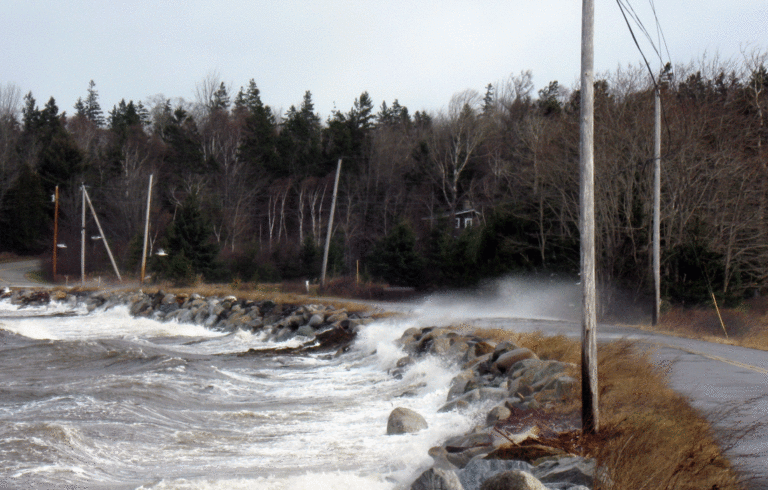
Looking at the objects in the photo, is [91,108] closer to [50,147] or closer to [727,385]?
[50,147]

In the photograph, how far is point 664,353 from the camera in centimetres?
1335

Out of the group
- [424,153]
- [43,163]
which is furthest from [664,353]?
[43,163]

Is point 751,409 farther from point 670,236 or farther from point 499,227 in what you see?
point 499,227

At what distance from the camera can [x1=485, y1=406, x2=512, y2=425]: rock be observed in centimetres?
777

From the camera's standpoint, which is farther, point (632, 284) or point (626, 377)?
point (632, 284)

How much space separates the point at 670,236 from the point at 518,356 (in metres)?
17.4

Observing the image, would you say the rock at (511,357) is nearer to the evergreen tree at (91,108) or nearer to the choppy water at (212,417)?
the choppy water at (212,417)

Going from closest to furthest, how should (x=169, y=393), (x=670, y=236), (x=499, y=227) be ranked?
(x=169, y=393) < (x=670, y=236) < (x=499, y=227)

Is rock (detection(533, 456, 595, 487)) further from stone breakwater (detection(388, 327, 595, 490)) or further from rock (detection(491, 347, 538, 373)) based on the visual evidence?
rock (detection(491, 347, 538, 373))

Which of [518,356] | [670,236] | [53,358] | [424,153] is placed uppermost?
[424,153]

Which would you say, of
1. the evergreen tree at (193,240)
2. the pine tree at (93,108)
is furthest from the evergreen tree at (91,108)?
the evergreen tree at (193,240)

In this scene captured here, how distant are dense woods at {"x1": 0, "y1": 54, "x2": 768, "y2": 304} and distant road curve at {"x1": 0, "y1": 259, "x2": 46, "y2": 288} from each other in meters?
3.21

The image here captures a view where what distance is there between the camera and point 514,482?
4.95 meters

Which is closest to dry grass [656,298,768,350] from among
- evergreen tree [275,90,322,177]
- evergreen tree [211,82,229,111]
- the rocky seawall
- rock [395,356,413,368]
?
the rocky seawall
